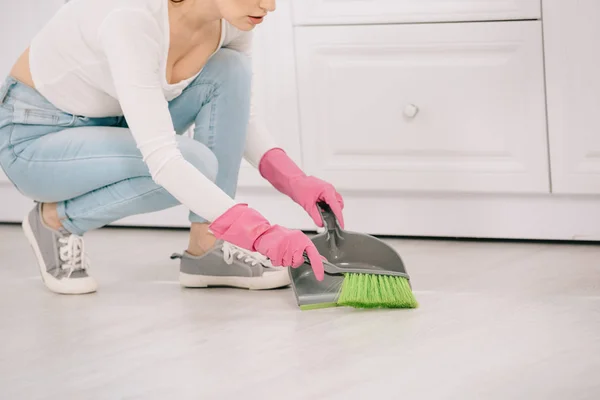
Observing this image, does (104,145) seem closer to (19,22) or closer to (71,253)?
(71,253)

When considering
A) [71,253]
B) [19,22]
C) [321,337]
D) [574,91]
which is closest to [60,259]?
[71,253]

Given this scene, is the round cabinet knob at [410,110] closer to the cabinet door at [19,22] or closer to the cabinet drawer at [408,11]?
the cabinet drawer at [408,11]

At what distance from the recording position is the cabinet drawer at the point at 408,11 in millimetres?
1868

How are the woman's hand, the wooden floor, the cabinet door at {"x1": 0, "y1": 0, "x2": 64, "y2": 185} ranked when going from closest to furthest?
the wooden floor → the woman's hand → the cabinet door at {"x1": 0, "y1": 0, "x2": 64, "y2": 185}

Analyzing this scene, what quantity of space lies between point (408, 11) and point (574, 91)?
340mm

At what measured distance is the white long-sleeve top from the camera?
1.48 m

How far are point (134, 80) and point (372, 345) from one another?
19.9 inches

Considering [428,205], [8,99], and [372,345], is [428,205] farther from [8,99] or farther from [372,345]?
[8,99]

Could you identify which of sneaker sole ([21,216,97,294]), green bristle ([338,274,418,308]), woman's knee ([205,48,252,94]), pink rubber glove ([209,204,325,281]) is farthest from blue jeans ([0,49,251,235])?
green bristle ([338,274,418,308])

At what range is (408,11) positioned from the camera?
1.93 m

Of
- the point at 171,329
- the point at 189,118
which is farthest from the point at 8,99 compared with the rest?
the point at 171,329

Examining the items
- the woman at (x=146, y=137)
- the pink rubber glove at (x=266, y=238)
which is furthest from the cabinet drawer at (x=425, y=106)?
the pink rubber glove at (x=266, y=238)

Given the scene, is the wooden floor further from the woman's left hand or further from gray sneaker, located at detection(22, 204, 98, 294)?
the woman's left hand

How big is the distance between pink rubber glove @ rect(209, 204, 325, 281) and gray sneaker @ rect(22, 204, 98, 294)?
0.40 meters
